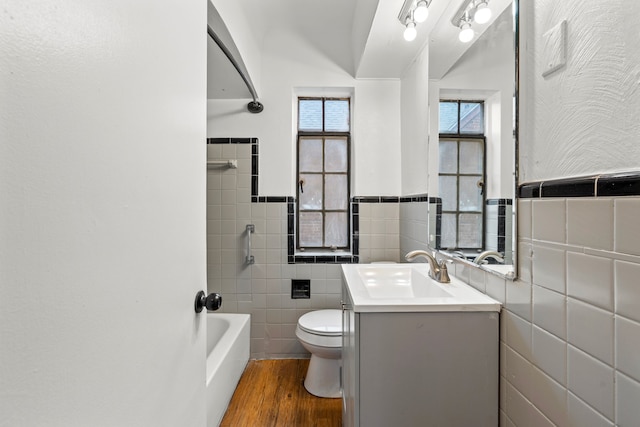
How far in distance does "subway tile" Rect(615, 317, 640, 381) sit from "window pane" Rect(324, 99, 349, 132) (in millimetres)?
2015

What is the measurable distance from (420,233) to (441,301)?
0.89 m

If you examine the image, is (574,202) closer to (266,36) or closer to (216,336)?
(216,336)

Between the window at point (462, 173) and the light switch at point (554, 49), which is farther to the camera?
the window at point (462, 173)

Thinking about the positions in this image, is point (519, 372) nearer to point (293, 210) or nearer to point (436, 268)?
point (436, 268)

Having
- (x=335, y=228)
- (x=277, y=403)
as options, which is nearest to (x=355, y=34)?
(x=335, y=228)

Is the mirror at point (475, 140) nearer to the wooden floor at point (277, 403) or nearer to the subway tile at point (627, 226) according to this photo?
the subway tile at point (627, 226)

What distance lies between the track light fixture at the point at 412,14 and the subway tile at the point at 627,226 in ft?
3.73

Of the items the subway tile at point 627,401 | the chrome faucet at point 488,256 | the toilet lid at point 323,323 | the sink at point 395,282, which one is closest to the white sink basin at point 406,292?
the sink at point 395,282

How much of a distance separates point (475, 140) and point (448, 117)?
27cm

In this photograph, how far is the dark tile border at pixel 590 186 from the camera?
0.52m

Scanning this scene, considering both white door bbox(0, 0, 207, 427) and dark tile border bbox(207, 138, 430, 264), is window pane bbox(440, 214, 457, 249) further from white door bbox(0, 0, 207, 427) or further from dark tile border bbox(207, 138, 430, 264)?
white door bbox(0, 0, 207, 427)

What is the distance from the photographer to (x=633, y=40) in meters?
0.53

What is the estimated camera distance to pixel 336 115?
2.31 m

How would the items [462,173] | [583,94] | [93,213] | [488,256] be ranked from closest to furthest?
[93,213] → [583,94] → [488,256] → [462,173]
